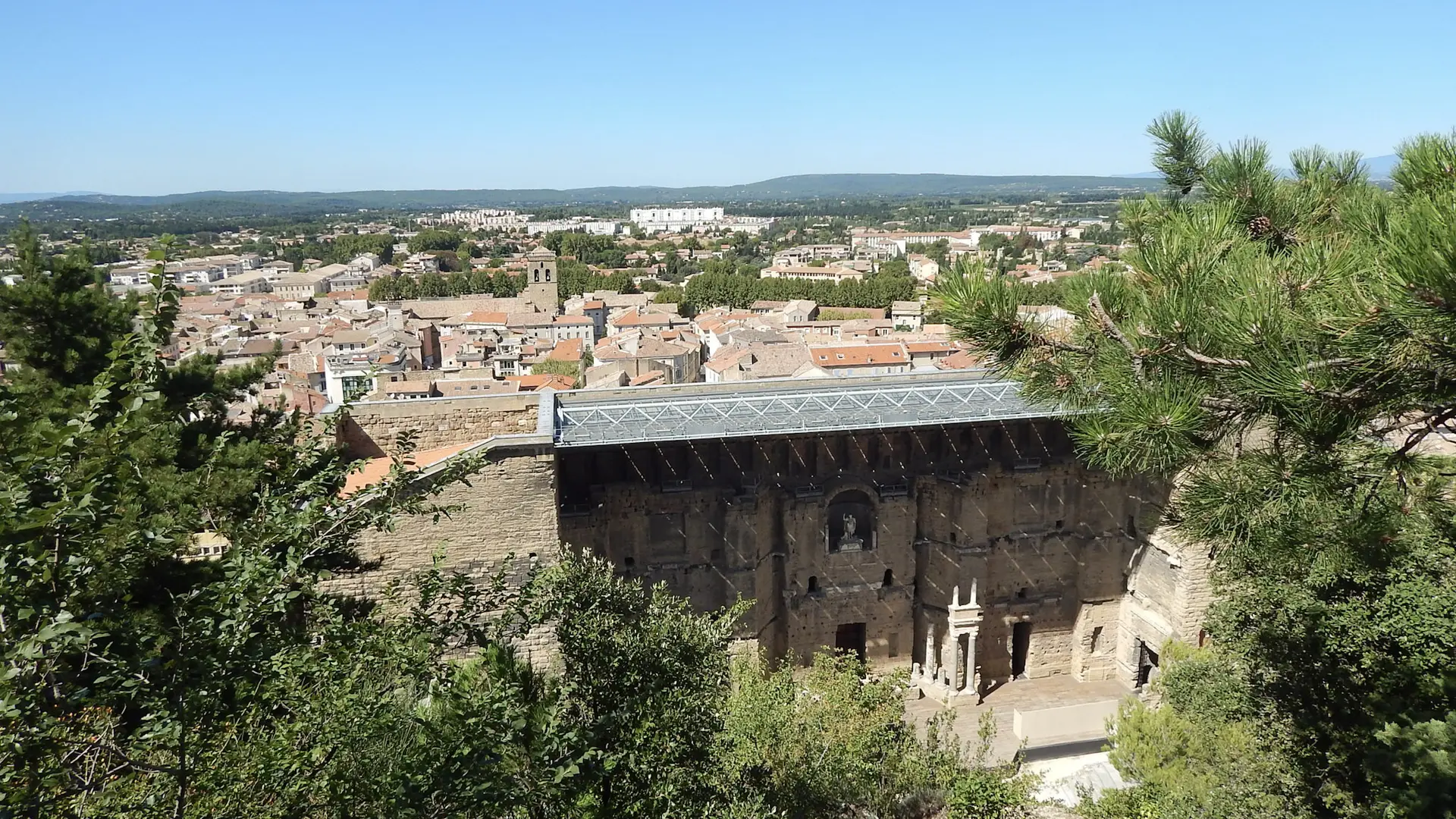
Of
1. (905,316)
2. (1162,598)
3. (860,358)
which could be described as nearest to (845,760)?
(1162,598)

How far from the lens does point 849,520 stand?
16.1 m

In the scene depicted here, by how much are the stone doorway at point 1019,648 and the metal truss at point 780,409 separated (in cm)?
492

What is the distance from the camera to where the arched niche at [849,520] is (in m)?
16.1

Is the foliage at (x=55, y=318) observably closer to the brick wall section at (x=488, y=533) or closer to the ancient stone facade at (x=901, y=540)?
the ancient stone facade at (x=901, y=540)

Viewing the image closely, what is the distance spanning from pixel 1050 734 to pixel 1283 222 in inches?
479

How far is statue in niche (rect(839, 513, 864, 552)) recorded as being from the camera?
16094 millimetres

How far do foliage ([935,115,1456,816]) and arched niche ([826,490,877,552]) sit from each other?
30.0 ft

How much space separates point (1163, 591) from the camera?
16.2 meters

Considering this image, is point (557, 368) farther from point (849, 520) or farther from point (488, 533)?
point (488, 533)

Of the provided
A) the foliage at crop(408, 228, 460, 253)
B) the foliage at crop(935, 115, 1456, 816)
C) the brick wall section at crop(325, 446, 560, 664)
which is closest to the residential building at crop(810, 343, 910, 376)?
the brick wall section at crop(325, 446, 560, 664)

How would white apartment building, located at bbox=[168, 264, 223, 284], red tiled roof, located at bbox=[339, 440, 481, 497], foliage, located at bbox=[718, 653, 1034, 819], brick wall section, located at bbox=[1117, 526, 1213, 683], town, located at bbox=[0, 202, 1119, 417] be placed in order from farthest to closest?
white apartment building, located at bbox=[168, 264, 223, 284]
town, located at bbox=[0, 202, 1119, 417]
brick wall section, located at bbox=[1117, 526, 1213, 683]
red tiled roof, located at bbox=[339, 440, 481, 497]
foliage, located at bbox=[718, 653, 1034, 819]

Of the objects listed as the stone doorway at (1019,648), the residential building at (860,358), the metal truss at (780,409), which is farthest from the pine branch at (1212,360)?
the residential building at (860,358)

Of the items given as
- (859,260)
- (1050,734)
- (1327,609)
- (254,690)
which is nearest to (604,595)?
(254,690)

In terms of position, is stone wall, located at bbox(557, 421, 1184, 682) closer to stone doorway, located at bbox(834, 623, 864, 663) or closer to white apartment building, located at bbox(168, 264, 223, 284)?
stone doorway, located at bbox(834, 623, 864, 663)
